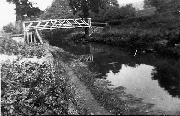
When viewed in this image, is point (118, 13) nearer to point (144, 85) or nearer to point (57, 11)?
point (57, 11)

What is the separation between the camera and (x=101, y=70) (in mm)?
23703

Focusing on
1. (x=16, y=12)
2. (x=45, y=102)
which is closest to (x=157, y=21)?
(x=45, y=102)

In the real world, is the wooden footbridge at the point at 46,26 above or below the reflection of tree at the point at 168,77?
above

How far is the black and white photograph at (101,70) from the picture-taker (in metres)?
14.4

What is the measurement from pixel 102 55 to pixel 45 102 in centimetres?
1646

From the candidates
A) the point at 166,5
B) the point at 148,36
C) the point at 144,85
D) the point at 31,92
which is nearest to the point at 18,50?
the point at 31,92

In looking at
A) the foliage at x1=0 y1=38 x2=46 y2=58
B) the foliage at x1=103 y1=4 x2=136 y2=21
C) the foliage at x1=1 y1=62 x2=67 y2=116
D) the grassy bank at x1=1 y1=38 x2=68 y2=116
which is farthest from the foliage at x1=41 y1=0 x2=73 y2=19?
the foliage at x1=1 y1=62 x2=67 y2=116

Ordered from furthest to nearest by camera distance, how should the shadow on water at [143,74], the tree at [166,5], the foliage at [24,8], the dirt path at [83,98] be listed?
1. the foliage at [24,8]
2. the tree at [166,5]
3. the shadow on water at [143,74]
4. the dirt path at [83,98]

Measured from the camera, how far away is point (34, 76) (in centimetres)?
1609

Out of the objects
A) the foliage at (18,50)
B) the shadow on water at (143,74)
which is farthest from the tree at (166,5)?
the foliage at (18,50)

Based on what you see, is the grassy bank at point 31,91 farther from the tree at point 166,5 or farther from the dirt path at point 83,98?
the tree at point 166,5

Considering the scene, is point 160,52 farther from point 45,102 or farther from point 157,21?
point 45,102

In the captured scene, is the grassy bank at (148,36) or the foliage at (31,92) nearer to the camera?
the foliage at (31,92)

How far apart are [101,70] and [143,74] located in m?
3.54
